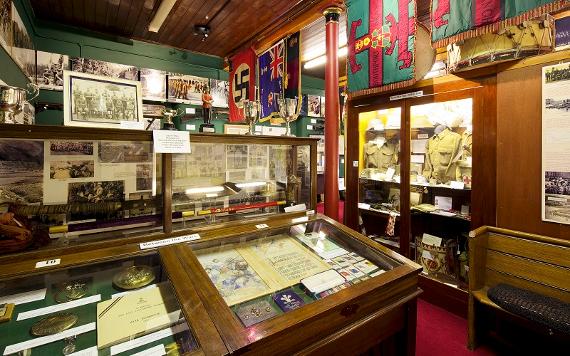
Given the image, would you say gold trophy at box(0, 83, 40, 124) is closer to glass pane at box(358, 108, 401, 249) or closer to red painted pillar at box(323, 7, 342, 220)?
red painted pillar at box(323, 7, 342, 220)

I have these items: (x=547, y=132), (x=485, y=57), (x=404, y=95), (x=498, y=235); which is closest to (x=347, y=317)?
(x=498, y=235)

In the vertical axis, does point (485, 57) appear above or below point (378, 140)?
above

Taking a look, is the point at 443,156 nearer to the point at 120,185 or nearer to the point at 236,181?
the point at 236,181

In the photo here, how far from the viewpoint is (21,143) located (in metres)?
1.21

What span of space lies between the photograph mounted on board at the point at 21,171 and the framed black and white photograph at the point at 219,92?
5006 mm

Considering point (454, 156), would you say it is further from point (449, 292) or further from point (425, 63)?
point (449, 292)

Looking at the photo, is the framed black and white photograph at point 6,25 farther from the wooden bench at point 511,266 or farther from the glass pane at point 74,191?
the wooden bench at point 511,266

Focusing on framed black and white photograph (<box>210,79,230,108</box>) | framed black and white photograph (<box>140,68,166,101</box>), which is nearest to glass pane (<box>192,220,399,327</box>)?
framed black and white photograph (<box>140,68,166,101</box>)

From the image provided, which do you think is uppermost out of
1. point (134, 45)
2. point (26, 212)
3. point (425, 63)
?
point (134, 45)

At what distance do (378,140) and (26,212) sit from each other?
3438 mm

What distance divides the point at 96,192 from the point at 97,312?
0.62 meters

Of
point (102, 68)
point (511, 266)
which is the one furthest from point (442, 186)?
point (102, 68)

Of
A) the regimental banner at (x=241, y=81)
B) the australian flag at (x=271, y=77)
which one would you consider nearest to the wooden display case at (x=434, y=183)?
the australian flag at (x=271, y=77)

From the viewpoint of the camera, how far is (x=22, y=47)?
3.44 metres
